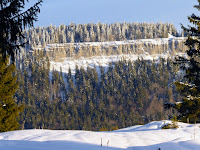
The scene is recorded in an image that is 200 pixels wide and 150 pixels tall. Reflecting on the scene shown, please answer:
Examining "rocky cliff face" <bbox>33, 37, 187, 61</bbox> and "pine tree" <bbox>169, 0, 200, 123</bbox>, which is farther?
"rocky cliff face" <bbox>33, 37, 187, 61</bbox>

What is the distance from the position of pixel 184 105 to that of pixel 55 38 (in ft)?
516

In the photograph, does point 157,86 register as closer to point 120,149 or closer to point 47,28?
point 47,28

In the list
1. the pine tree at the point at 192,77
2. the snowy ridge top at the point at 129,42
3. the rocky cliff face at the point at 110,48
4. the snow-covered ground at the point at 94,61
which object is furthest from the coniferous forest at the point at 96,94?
the pine tree at the point at 192,77

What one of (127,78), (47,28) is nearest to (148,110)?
(127,78)

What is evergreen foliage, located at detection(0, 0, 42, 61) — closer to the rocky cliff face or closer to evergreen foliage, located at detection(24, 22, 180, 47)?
the rocky cliff face

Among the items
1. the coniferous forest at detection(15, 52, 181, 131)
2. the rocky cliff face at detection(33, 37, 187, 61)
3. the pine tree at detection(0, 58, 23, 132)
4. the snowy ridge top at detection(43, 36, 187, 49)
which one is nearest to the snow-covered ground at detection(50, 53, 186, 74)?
the rocky cliff face at detection(33, 37, 187, 61)

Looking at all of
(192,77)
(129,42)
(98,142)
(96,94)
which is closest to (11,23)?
(98,142)

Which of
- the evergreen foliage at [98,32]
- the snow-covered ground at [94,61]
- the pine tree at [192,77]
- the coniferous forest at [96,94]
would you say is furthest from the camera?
the evergreen foliage at [98,32]

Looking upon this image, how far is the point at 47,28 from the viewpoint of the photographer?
176 meters

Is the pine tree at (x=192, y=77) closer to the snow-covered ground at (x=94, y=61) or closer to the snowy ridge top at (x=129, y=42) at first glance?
the snow-covered ground at (x=94, y=61)

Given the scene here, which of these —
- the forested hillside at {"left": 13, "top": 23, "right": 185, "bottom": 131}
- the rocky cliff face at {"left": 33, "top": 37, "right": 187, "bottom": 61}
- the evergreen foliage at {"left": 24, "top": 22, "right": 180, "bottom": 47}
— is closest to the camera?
Answer: the forested hillside at {"left": 13, "top": 23, "right": 185, "bottom": 131}

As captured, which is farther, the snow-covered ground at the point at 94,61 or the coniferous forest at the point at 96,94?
the snow-covered ground at the point at 94,61

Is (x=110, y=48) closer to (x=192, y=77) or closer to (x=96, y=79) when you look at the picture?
(x=96, y=79)

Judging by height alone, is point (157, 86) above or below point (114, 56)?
below
